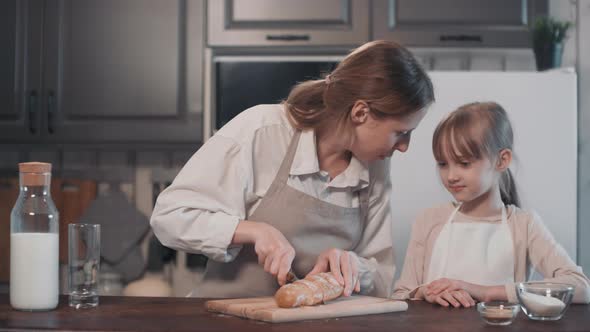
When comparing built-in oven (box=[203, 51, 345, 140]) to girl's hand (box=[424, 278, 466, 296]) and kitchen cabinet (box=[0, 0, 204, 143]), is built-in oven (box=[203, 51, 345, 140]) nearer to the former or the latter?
kitchen cabinet (box=[0, 0, 204, 143])

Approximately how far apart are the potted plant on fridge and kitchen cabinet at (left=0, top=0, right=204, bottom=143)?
1.18 metres

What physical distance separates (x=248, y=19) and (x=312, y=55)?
259mm

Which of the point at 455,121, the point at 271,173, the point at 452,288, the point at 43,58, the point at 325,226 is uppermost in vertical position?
the point at 43,58

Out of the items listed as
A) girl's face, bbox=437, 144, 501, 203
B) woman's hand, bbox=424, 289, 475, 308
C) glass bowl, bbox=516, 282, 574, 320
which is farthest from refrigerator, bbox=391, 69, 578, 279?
glass bowl, bbox=516, 282, 574, 320

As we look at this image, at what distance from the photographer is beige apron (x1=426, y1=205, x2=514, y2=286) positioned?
1.91m

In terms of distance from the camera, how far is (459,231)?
6.43 feet

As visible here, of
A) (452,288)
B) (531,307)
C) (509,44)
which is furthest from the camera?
(509,44)

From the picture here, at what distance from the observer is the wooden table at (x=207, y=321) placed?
113 centimetres

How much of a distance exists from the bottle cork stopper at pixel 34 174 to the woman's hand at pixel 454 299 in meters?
0.69

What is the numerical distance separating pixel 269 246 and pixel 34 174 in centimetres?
39

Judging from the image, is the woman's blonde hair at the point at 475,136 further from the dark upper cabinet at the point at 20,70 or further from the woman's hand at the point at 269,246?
the dark upper cabinet at the point at 20,70

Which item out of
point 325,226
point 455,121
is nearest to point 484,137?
point 455,121

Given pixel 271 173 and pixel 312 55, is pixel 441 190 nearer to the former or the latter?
pixel 312 55

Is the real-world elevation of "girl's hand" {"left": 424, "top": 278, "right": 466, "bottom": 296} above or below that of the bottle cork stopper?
below
